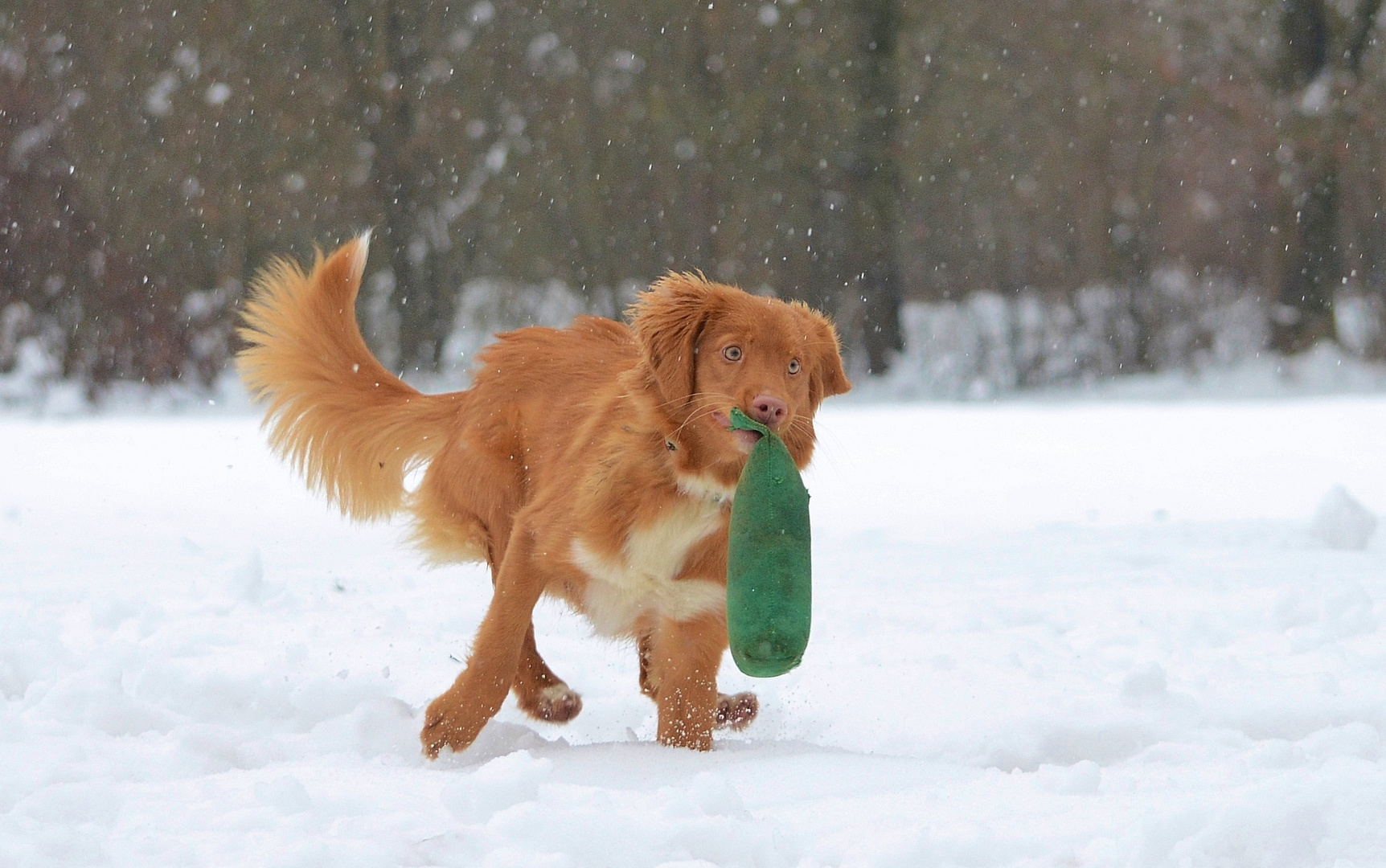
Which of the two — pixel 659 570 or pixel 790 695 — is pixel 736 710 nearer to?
pixel 790 695

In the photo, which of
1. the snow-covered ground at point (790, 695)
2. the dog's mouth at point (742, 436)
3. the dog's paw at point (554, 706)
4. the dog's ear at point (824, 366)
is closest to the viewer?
the snow-covered ground at point (790, 695)

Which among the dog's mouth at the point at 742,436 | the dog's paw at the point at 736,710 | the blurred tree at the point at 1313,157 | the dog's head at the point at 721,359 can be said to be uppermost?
the blurred tree at the point at 1313,157

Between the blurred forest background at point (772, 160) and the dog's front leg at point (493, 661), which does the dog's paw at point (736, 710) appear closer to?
the dog's front leg at point (493, 661)

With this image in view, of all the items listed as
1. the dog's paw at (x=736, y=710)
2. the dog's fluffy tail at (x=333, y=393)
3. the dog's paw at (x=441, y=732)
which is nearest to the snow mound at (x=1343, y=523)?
the dog's paw at (x=736, y=710)

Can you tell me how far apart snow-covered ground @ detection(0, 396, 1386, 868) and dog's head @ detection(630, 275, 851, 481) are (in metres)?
0.71

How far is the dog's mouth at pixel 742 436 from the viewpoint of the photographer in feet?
10.4

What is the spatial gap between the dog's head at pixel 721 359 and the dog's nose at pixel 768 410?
0.06 meters

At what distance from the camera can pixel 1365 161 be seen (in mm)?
13516

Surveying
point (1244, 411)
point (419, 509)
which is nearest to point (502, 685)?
point (419, 509)

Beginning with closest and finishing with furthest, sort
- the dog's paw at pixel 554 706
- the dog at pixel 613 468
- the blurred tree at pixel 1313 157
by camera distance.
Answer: the dog at pixel 613 468 < the dog's paw at pixel 554 706 < the blurred tree at pixel 1313 157

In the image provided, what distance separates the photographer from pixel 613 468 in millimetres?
3475

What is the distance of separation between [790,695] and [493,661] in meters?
1.16

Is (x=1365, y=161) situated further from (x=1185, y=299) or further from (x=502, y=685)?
(x=502, y=685)

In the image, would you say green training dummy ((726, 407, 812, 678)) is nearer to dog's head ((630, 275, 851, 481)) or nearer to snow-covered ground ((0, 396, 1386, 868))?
dog's head ((630, 275, 851, 481))
